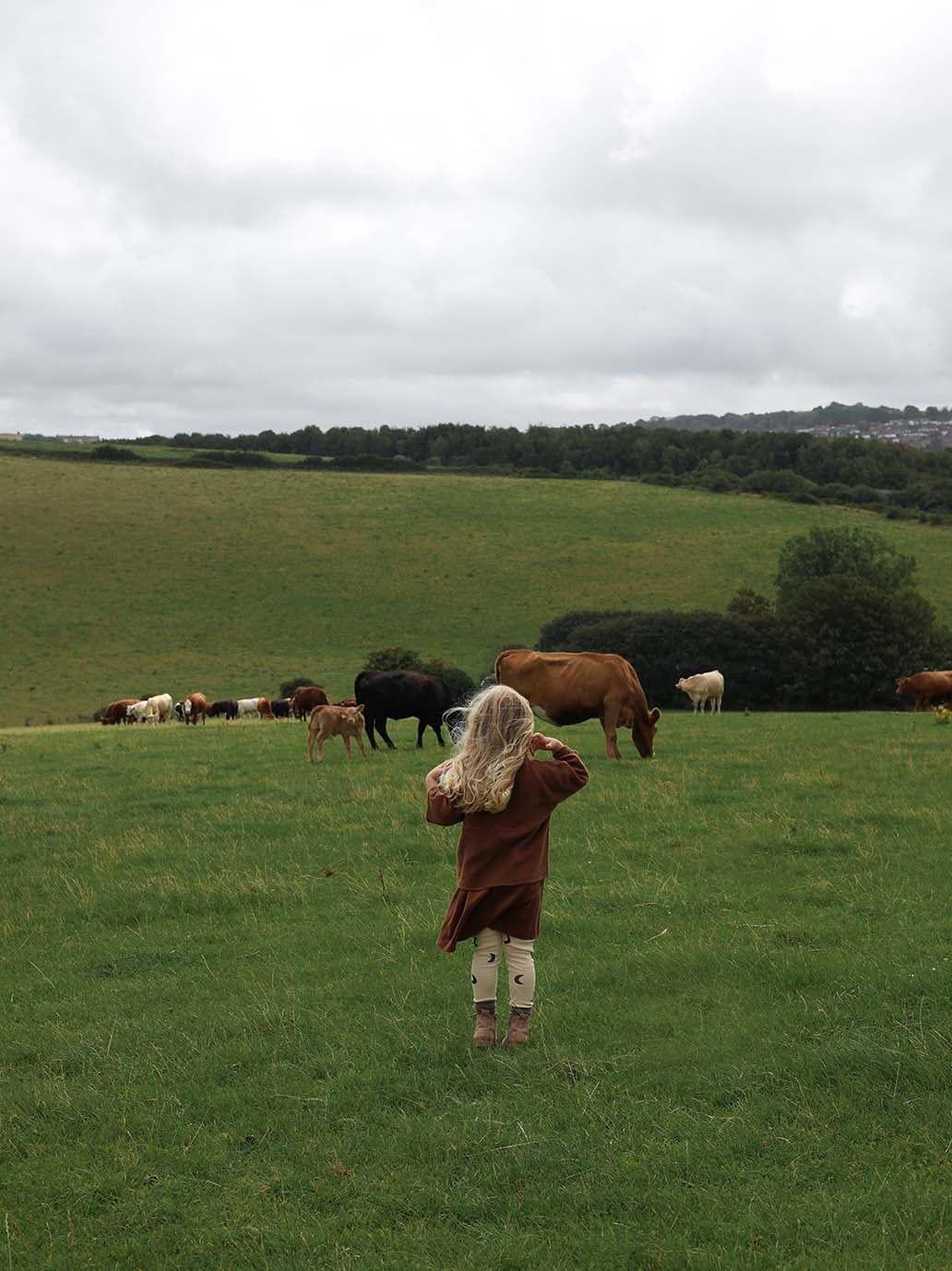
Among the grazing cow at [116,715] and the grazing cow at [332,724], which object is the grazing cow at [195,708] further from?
the grazing cow at [332,724]

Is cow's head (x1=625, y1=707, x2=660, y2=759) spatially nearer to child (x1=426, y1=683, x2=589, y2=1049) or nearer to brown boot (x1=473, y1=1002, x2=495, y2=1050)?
child (x1=426, y1=683, x2=589, y2=1049)

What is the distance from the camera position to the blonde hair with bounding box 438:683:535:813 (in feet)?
22.4

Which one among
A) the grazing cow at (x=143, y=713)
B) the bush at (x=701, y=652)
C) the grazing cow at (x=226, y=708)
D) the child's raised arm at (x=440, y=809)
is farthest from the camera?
the bush at (x=701, y=652)

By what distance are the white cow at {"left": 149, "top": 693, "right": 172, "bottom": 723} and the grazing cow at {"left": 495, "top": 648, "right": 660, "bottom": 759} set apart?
24.5m

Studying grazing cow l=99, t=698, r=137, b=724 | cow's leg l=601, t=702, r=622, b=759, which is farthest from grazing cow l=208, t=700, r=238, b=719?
cow's leg l=601, t=702, r=622, b=759

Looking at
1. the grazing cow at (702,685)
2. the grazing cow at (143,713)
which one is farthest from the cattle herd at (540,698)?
the grazing cow at (143,713)

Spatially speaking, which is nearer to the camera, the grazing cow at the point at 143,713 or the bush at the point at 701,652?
the grazing cow at the point at 143,713

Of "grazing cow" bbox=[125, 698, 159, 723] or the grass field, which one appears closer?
the grass field

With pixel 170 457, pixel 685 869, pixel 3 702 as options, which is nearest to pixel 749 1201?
pixel 685 869

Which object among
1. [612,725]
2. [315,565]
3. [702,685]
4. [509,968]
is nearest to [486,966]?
[509,968]

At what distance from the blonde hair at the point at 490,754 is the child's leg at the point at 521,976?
842mm

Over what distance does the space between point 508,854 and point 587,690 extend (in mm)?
12352

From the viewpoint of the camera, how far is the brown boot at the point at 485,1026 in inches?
272

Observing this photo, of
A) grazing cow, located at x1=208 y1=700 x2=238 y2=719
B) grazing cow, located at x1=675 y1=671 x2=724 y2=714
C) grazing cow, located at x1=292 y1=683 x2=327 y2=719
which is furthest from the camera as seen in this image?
grazing cow, located at x1=208 y1=700 x2=238 y2=719
